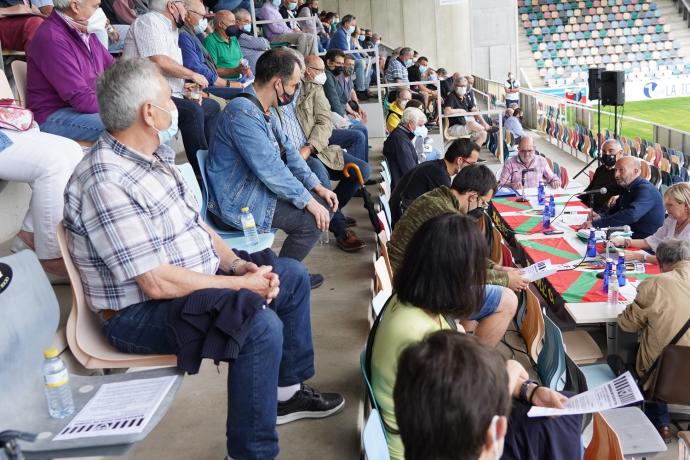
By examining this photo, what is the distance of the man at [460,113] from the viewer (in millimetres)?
12953

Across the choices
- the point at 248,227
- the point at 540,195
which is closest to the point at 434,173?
the point at 540,195

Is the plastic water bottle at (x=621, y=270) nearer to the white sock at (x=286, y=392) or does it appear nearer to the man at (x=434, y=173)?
the man at (x=434, y=173)

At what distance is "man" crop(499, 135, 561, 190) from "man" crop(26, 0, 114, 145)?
17.8ft

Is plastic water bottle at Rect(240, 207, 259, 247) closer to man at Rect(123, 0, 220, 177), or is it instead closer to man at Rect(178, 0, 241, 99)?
man at Rect(123, 0, 220, 177)

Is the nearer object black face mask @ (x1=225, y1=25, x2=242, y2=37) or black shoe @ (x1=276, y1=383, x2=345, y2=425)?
black shoe @ (x1=276, y1=383, x2=345, y2=425)

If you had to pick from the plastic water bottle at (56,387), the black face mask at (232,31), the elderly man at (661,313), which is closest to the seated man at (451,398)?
the plastic water bottle at (56,387)

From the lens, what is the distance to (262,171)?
3320mm

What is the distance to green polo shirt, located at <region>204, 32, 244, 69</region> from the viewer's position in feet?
20.3

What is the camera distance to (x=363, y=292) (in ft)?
14.1

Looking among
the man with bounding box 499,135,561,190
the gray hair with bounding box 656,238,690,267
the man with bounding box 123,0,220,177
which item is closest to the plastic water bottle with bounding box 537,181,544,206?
the man with bounding box 499,135,561,190

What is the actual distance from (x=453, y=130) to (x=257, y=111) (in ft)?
33.6

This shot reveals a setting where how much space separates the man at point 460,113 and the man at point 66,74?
32.8 feet

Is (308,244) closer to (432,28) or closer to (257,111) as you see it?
(257,111)

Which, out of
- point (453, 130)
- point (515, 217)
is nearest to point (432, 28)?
point (453, 130)
